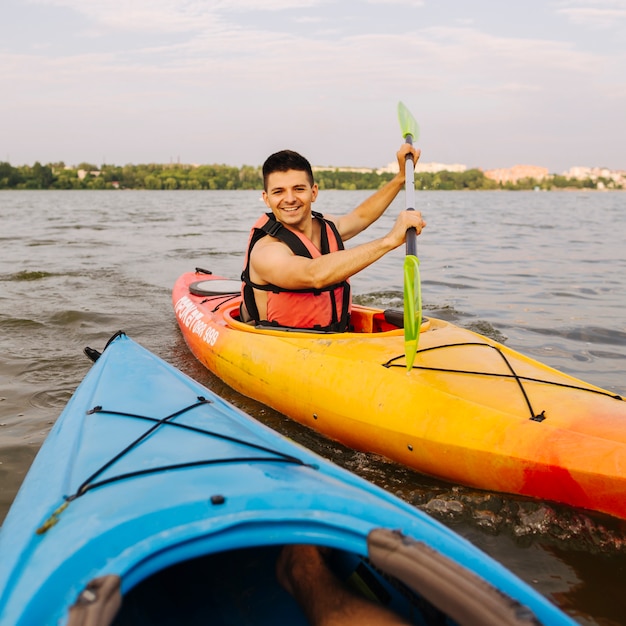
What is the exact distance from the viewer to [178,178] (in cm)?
6259

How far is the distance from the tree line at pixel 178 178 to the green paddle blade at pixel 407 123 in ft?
166

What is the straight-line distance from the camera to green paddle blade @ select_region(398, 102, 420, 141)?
434 cm

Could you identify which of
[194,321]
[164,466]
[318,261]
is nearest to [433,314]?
[194,321]

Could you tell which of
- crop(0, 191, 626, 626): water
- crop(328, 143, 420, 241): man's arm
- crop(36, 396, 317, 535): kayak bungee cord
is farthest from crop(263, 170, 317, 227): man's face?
crop(36, 396, 317, 535): kayak bungee cord

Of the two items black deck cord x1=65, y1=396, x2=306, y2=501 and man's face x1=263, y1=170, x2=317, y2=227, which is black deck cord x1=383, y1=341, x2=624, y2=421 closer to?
man's face x1=263, y1=170, x2=317, y2=227

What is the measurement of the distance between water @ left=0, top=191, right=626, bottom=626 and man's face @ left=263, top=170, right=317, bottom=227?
1.22 meters

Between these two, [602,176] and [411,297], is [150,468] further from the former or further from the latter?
[602,176]

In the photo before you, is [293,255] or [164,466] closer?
[164,466]

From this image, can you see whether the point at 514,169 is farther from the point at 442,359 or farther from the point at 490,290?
the point at 442,359

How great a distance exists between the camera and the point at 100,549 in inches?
61.7

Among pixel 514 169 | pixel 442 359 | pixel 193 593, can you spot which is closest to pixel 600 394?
pixel 442 359

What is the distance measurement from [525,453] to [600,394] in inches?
21.8

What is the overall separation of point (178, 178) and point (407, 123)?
6085 cm

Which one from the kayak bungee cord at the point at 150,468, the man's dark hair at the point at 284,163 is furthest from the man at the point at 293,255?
the kayak bungee cord at the point at 150,468
